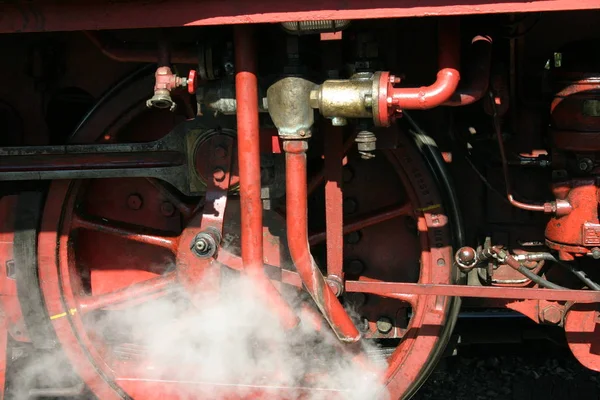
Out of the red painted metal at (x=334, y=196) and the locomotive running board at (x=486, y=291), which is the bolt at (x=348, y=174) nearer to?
the red painted metal at (x=334, y=196)

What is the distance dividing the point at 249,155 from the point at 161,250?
1.03 metres

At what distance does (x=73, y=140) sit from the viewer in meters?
2.96

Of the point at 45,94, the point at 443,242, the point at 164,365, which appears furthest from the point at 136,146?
the point at 443,242

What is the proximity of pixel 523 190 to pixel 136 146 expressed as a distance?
1.47 meters

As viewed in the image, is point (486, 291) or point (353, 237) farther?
point (353, 237)

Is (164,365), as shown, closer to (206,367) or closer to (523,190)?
(206,367)

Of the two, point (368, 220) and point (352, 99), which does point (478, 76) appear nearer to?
point (352, 99)

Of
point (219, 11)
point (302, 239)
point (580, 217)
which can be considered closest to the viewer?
point (219, 11)

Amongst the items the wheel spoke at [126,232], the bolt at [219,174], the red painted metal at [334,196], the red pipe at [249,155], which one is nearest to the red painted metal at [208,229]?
the bolt at [219,174]

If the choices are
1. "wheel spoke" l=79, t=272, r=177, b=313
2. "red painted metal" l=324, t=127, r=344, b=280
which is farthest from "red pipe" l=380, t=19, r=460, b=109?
"wheel spoke" l=79, t=272, r=177, b=313

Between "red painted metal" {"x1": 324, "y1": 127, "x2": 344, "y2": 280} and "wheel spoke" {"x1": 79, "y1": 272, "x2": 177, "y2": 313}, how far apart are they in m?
0.74

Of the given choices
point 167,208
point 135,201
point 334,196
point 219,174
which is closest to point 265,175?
point 219,174

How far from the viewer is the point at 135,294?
3109mm

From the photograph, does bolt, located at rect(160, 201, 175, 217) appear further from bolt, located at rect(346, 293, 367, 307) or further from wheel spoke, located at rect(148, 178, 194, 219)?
bolt, located at rect(346, 293, 367, 307)
